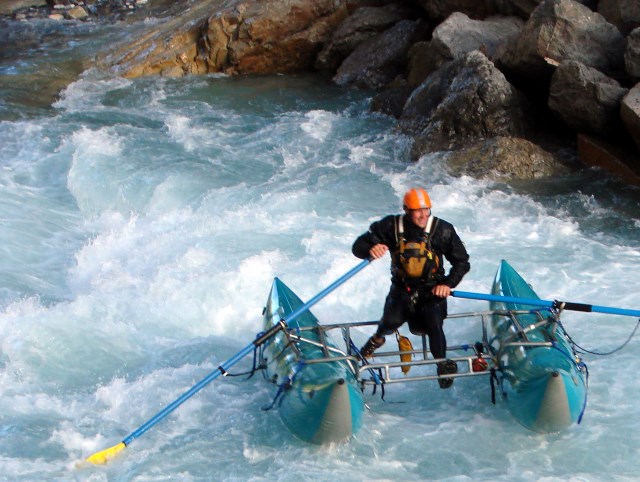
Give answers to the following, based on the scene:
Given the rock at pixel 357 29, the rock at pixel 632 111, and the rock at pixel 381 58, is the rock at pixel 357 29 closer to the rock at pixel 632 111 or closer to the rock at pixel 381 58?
the rock at pixel 381 58

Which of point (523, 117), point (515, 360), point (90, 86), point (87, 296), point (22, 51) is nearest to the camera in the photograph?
point (515, 360)

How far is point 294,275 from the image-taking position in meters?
7.52

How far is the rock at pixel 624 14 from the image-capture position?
10.5 m

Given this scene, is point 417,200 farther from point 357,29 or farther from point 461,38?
point 357,29

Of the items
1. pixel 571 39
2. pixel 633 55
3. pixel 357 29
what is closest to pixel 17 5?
pixel 357 29

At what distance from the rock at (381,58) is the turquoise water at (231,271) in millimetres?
425

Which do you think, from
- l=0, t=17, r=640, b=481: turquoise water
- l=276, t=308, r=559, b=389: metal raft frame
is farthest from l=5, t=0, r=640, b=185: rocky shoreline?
l=276, t=308, r=559, b=389: metal raft frame

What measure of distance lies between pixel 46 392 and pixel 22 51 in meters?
11.3

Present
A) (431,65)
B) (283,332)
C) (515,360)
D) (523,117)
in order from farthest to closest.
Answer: (431,65), (523,117), (283,332), (515,360)

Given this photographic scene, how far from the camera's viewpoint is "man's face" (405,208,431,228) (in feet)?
16.9

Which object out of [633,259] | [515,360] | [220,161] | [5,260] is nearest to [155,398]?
[515,360]

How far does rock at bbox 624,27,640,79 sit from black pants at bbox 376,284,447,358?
5401 mm

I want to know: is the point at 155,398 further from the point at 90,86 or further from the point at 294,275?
the point at 90,86

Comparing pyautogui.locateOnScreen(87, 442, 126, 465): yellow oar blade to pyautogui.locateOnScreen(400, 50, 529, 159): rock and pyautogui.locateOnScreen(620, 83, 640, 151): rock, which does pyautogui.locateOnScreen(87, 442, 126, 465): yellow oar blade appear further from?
pyautogui.locateOnScreen(620, 83, 640, 151): rock
